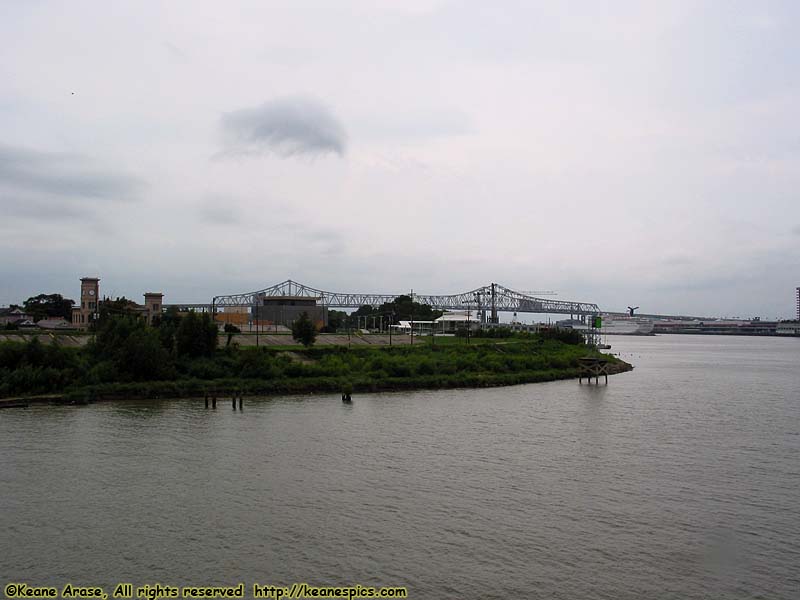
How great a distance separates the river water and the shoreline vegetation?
325 cm

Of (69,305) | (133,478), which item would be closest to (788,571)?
(133,478)

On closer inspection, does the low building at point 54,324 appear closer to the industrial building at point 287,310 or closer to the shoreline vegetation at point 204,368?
the industrial building at point 287,310

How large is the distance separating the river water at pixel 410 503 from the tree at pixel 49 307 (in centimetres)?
4095

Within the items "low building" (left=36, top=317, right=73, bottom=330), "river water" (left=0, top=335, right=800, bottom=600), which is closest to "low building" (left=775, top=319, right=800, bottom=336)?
"low building" (left=36, top=317, right=73, bottom=330)

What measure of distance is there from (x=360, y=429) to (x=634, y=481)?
824 cm

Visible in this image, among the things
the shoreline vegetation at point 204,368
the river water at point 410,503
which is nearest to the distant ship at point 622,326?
the shoreline vegetation at point 204,368

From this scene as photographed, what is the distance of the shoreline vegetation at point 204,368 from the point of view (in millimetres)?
25516

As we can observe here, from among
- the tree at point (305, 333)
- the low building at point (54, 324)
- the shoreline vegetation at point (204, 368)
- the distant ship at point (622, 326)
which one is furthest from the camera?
the distant ship at point (622, 326)

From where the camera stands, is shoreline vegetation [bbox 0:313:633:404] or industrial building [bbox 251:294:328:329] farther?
industrial building [bbox 251:294:328:329]

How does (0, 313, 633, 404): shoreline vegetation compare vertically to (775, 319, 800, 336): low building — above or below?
below

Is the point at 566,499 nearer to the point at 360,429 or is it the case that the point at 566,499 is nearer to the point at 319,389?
the point at 360,429

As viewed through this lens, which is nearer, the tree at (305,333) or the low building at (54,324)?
the tree at (305,333)

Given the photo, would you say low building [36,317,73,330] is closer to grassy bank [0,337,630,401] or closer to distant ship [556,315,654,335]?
grassy bank [0,337,630,401]

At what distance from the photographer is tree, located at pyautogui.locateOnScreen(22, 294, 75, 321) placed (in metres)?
58.9
